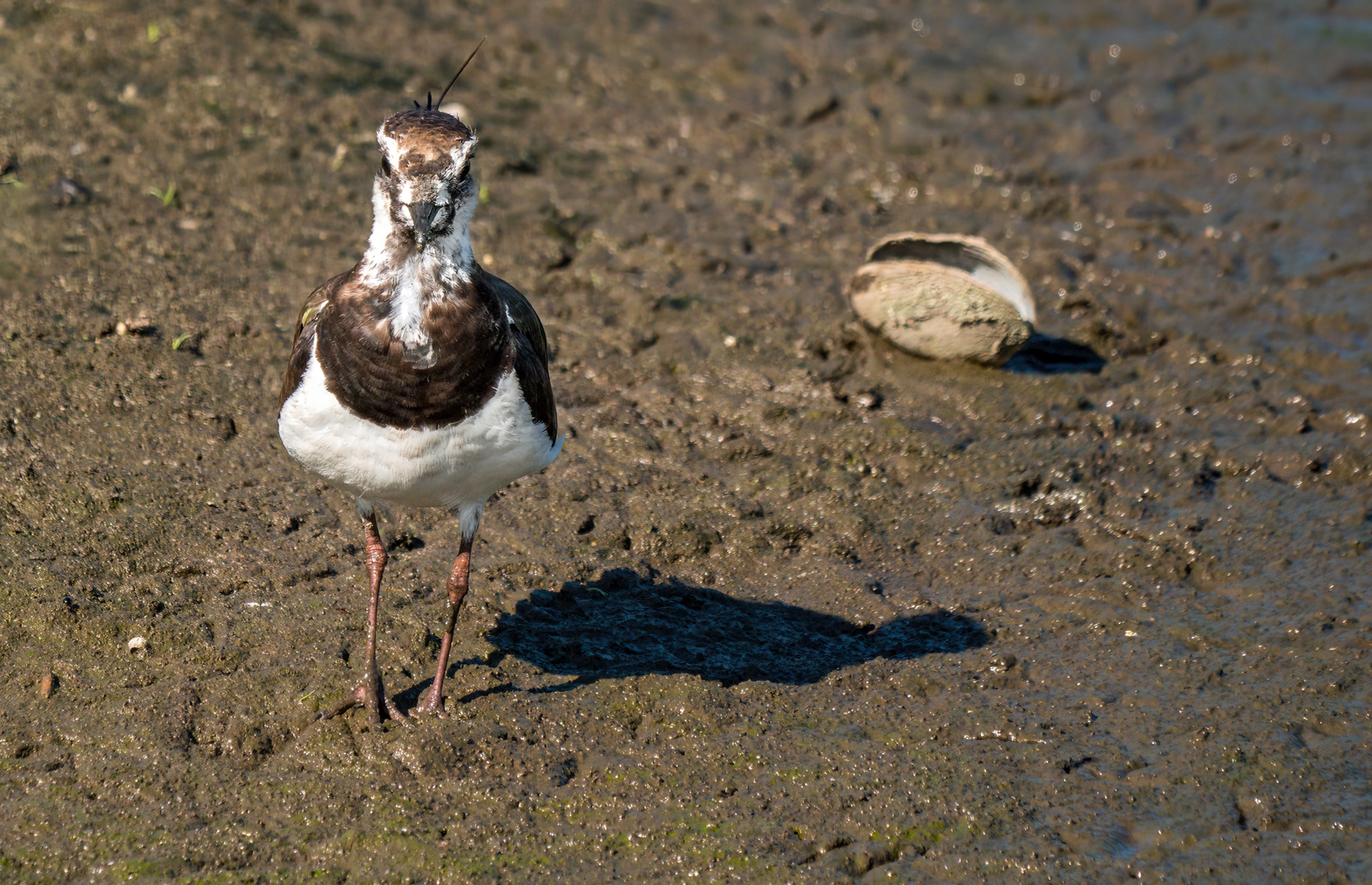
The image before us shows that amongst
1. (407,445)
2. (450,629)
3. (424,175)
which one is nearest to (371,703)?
(450,629)

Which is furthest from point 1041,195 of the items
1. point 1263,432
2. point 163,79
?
point 163,79

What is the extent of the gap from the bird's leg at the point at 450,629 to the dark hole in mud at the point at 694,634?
0.43m

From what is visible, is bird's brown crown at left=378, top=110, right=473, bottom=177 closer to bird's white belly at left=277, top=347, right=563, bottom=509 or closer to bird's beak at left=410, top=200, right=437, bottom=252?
bird's beak at left=410, top=200, right=437, bottom=252

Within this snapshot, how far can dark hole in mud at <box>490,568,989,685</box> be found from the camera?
5.57 metres

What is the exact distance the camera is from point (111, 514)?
19.6 ft

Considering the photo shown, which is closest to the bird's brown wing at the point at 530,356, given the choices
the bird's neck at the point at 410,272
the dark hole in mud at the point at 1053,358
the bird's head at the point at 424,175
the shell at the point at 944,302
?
the bird's neck at the point at 410,272

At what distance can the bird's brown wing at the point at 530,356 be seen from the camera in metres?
4.88

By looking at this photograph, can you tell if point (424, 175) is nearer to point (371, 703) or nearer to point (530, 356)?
point (530, 356)

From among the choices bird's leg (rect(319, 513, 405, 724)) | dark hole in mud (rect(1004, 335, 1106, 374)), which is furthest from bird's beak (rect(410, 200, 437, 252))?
dark hole in mud (rect(1004, 335, 1106, 374))

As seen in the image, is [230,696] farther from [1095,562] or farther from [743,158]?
[743,158]

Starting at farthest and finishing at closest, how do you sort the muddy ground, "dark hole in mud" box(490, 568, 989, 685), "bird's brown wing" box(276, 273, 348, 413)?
"dark hole in mud" box(490, 568, 989, 685), "bird's brown wing" box(276, 273, 348, 413), the muddy ground

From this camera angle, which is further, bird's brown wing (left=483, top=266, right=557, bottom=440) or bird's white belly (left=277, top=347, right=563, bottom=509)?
bird's brown wing (left=483, top=266, right=557, bottom=440)

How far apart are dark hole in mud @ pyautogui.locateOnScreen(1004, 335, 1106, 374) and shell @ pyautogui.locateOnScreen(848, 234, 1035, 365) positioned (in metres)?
0.20

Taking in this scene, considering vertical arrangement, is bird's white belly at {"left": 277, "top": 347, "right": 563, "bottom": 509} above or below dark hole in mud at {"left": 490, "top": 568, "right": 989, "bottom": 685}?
above
